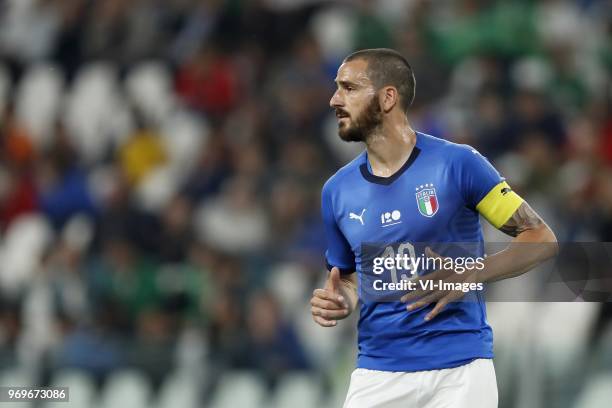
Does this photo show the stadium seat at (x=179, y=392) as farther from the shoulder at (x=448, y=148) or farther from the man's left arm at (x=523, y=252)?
the man's left arm at (x=523, y=252)

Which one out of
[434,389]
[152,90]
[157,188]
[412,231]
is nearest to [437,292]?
[412,231]

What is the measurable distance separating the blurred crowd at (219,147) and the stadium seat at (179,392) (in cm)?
9

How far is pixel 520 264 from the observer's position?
4.65m

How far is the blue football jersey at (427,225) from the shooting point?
475 cm

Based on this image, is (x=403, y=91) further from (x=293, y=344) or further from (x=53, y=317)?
(x=53, y=317)

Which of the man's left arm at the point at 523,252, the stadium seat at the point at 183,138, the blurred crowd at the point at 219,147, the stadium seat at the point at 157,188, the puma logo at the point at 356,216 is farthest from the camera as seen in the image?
the stadium seat at the point at 183,138

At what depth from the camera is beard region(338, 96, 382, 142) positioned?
4973 millimetres

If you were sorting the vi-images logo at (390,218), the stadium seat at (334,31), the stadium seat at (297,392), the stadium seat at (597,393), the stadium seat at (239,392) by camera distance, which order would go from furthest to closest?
the stadium seat at (334,31) → the stadium seat at (239,392) → the stadium seat at (297,392) → the stadium seat at (597,393) → the vi-images logo at (390,218)

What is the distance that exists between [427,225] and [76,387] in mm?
3794

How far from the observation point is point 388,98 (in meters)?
4.99

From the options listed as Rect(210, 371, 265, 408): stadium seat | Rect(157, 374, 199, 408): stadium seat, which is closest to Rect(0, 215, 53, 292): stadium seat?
Rect(157, 374, 199, 408): stadium seat

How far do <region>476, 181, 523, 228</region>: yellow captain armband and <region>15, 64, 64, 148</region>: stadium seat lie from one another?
7.33m

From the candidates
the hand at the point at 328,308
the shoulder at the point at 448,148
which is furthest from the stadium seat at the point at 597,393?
the hand at the point at 328,308

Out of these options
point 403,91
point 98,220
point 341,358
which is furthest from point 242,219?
point 403,91
